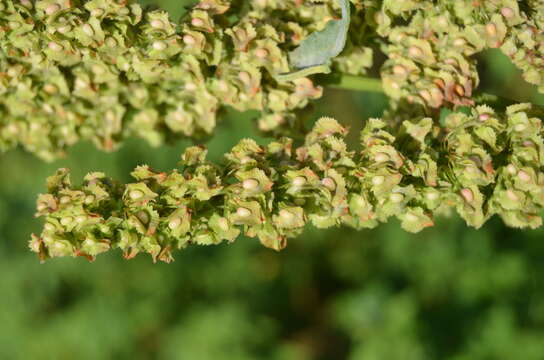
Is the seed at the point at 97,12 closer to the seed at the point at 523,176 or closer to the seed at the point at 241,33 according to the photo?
the seed at the point at 241,33

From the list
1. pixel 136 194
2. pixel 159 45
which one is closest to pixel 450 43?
pixel 159 45

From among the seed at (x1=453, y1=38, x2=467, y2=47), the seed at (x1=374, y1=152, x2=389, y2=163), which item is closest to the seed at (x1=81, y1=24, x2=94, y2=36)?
the seed at (x1=374, y1=152, x2=389, y2=163)

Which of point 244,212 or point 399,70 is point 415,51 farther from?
point 244,212

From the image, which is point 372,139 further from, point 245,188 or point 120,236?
point 120,236

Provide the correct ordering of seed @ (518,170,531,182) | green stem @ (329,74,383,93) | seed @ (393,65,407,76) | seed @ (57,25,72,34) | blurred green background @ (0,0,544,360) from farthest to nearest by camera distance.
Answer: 1. blurred green background @ (0,0,544,360)
2. green stem @ (329,74,383,93)
3. seed @ (393,65,407,76)
4. seed @ (57,25,72,34)
5. seed @ (518,170,531,182)

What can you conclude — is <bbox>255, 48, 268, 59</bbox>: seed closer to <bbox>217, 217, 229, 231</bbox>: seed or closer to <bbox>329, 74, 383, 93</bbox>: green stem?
<bbox>329, 74, 383, 93</bbox>: green stem

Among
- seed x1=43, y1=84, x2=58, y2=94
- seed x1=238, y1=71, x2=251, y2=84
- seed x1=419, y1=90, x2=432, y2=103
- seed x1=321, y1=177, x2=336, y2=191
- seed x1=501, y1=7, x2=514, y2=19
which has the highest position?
seed x1=501, y1=7, x2=514, y2=19

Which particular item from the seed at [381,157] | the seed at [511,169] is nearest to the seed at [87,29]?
the seed at [381,157]
